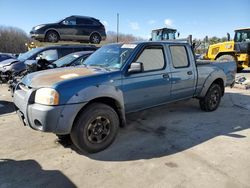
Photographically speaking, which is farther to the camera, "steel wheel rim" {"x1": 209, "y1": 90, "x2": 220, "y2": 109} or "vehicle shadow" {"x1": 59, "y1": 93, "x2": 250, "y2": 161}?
"steel wheel rim" {"x1": 209, "y1": 90, "x2": 220, "y2": 109}

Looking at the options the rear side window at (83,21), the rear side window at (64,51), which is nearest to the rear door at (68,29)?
the rear side window at (83,21)

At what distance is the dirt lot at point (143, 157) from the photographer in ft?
10.4

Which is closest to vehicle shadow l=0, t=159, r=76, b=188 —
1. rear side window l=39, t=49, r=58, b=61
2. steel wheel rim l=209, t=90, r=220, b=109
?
steel wheel rim l=209, t=90, r=220, b=109

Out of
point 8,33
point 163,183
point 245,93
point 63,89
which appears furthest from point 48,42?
point 8,33

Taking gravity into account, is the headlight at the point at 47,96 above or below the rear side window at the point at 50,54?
below

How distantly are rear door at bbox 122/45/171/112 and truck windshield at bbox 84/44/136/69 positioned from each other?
0.79ft

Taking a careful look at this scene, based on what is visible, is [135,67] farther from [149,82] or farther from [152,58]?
[152,58]

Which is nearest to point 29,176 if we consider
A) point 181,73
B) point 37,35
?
point 181,73

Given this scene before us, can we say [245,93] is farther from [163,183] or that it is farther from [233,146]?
[163,183]

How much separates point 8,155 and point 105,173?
1695 millimetres

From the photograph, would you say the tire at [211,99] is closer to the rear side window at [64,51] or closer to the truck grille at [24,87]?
the truck grille at [24,87]

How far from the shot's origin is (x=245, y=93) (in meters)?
8.88

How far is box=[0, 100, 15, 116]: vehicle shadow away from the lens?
6.55m

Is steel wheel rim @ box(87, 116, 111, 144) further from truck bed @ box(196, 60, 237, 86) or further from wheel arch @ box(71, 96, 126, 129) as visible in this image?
truck bed @ box(196, 60, 237, 86)
